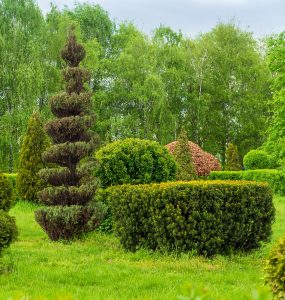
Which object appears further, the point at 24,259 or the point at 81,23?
the point at 81,23

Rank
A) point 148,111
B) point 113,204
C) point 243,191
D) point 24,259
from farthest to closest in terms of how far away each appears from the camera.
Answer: point 148,111, point 113,204, point 243,191, point 24,259

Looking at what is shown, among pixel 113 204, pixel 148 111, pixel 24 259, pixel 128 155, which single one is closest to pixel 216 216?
pixel 113 204

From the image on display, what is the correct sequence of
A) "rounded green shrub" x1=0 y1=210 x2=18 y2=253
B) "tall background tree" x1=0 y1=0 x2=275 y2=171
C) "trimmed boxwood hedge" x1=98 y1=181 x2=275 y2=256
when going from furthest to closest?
"tall background tree" x1=0 y1=0 x2=275 y2=171 → "trimmed boxwood hedge" x1=98 y1=181 x2=275 y2=256 → "rounded green shrub" x1=0 y1=210 x2=18 y2=253

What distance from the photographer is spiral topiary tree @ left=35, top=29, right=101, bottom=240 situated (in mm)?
12039

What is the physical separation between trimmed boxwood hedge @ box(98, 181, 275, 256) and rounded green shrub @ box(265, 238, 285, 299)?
3.95 m

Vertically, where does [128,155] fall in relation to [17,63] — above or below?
below

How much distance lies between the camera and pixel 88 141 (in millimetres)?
12719

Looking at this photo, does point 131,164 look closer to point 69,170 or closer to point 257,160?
point 69,170

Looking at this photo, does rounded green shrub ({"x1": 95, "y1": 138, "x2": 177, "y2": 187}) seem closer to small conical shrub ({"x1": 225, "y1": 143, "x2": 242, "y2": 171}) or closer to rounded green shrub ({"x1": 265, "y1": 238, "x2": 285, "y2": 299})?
rounded green shrub ({"x1": 265, "y1": 238, "x2": 285, "y2": 299})

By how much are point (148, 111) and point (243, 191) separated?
2904 cm

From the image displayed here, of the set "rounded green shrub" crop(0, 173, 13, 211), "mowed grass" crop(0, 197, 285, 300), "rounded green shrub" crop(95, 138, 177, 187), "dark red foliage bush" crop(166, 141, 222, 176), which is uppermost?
"dark red foliage bush" crop(166, 141, 222, 176)

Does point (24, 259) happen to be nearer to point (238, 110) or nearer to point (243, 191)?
point (243, 191)

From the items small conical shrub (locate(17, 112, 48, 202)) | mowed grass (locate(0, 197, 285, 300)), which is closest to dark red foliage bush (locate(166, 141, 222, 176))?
small conical shrub (locate(17, 112, 48, 202))

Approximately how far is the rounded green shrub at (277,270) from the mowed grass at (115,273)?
0.92 ft
